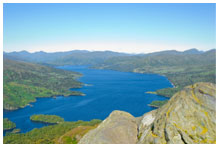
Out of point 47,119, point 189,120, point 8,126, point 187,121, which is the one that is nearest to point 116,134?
point 187,121

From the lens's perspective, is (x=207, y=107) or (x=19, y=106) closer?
(x=207, y=107)

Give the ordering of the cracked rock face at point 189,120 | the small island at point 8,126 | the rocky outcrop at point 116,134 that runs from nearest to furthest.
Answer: the cracked rock face at point 189,120, the rocky outcrop at point 116,134, the small island at point 8,126

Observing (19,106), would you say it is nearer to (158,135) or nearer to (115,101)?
(115,101)

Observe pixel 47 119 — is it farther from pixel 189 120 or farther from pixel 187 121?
pixel 189 120

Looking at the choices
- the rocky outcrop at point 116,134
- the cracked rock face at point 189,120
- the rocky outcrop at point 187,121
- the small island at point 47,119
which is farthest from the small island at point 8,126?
the cracked rock face at point 189,120

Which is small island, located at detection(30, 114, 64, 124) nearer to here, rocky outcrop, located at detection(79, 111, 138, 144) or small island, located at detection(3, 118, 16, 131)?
small island, located at detection(3, 118, 16, 131)

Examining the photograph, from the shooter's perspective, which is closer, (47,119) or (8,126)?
(8,126)

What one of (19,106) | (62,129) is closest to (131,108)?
(62,129)

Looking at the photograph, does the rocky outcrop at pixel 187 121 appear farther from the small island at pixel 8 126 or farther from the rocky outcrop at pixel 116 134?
the small island at pixel 8 126
